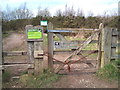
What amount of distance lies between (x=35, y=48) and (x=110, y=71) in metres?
2.47

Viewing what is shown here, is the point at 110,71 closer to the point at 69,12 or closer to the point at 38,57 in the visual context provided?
the point at 38,57

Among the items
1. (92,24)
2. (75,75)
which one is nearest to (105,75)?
(75,75)

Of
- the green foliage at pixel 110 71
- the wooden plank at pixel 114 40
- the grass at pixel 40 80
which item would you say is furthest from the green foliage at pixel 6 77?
the wooden plank at pixel 114 40

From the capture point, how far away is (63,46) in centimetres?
392

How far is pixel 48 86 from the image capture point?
3354 mm

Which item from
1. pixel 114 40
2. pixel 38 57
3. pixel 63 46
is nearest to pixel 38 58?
pixel 38 57

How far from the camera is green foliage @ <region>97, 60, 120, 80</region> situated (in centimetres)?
383

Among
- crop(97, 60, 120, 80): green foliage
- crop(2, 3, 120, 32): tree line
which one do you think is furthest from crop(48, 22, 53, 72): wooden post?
crop(2, 3, 120, 32): tree line

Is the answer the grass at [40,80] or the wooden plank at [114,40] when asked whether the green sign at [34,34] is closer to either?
the grass at [40,80]

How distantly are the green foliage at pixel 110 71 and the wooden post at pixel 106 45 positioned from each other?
187mm

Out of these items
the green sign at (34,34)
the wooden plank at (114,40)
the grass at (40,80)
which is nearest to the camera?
the grass at (40,80)

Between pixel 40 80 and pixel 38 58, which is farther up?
pixel 38 58

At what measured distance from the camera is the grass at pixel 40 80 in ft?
11.0

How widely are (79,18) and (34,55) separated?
17.0 m
